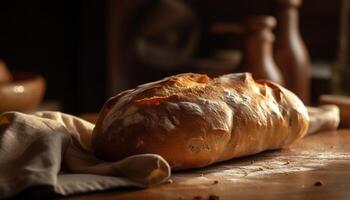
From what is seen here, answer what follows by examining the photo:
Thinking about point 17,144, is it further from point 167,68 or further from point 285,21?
point 167,68

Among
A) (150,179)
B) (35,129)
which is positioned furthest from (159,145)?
(35,129)

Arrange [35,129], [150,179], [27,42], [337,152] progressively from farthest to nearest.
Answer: [27,42] < [337,152] < [35,129] < [150,179]

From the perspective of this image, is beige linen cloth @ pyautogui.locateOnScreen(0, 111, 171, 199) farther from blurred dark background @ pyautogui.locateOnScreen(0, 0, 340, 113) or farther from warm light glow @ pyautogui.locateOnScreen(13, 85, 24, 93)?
blurred dark background @ pyautogui.locateOnScreen(0, 0, 340, 113)

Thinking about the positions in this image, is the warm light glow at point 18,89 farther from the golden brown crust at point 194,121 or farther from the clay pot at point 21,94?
the golden brown crust at point 194,121

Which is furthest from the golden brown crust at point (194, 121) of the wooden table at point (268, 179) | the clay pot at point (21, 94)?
the clay pot at point (21, 94)

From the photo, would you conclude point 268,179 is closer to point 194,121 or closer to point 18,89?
point 194,121

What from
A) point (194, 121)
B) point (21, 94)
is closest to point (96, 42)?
point (21, 94)
